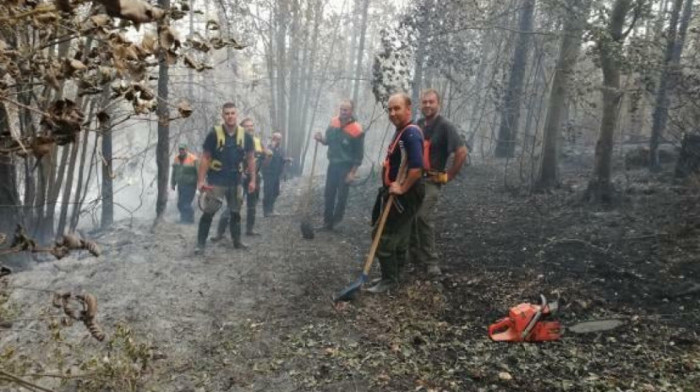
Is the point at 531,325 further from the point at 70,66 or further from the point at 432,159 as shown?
the point at 70,66

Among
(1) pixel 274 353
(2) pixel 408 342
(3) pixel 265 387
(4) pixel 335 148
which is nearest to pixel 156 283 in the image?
(1) pixel 274 353

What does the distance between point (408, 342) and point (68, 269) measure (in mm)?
4462

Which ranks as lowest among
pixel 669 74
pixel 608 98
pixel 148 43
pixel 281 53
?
pixel 148 43

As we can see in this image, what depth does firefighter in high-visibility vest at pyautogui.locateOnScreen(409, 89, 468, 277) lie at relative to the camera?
19.4ft

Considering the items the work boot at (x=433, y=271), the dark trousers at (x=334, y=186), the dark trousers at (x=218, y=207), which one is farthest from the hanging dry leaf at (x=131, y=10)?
the dark trousers at (x=334, y=186)

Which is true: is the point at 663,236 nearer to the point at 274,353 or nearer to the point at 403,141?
the point at 403,141

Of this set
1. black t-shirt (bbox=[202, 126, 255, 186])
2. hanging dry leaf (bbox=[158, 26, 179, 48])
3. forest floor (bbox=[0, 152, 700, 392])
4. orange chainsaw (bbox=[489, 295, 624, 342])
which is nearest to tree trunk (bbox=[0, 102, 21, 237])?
forest floor (bbox=[0, 152, 700, 392])

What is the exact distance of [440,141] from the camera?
5.91 metres

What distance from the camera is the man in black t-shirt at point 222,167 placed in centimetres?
709

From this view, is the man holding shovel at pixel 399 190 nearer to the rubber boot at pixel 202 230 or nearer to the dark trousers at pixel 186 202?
the rubber boot at pixel 202 230

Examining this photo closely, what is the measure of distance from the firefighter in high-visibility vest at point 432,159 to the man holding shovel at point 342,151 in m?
2.55

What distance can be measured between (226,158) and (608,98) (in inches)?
233

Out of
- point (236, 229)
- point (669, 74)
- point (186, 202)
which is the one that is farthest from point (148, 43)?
point (186, 202)

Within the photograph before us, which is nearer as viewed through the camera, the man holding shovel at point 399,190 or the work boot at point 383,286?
the man holding shovel at point 399,190
